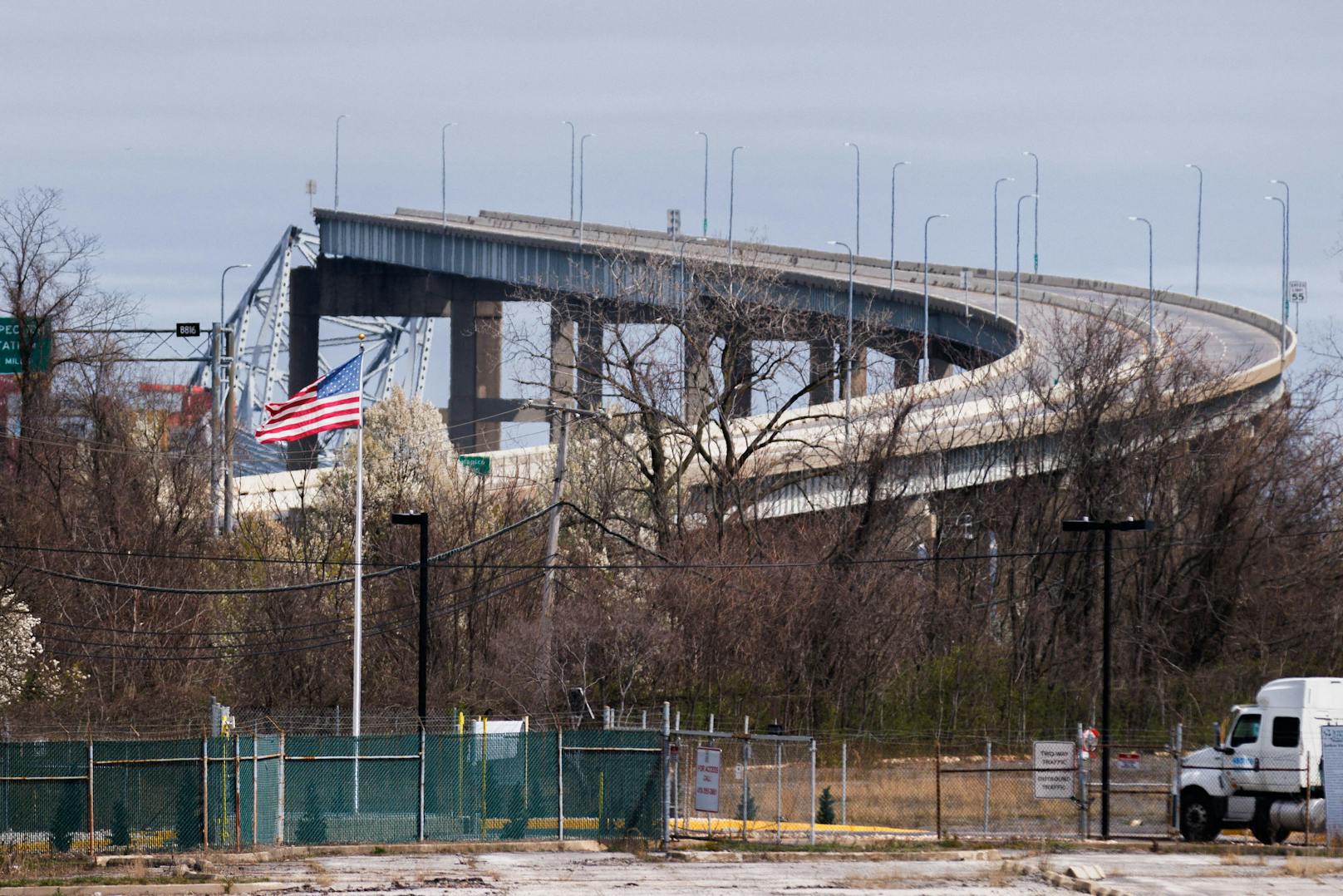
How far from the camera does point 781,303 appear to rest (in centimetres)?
8238

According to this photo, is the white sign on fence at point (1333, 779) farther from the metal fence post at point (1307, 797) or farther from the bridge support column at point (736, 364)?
the bridge support column at point (736, 364)

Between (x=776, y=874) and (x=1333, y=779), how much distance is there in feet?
31.1

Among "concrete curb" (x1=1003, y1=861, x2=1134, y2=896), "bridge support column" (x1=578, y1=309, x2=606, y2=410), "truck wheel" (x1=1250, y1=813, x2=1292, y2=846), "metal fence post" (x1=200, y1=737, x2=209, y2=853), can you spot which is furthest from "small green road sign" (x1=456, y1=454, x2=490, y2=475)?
"concrete curb" (x1=1003, y1=861, x2=1134, y2=896)

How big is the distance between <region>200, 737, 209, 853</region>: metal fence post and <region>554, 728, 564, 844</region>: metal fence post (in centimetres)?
546

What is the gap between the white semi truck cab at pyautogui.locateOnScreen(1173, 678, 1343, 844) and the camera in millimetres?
30672

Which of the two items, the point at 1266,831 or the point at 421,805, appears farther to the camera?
the point at 1266,831

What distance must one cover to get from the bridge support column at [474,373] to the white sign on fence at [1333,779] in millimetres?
90042

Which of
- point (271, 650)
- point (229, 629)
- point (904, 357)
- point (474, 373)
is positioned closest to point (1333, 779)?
point (271, 650)

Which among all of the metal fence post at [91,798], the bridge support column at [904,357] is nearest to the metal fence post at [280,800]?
the metal fence post at [91,798]

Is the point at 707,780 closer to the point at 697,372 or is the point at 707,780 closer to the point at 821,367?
the point at 697,372

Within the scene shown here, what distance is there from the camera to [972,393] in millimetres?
71438

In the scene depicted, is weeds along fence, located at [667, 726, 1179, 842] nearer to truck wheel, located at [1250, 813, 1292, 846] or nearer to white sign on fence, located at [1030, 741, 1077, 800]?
white sign on fence, located at [1030, 741, 1077, 800]

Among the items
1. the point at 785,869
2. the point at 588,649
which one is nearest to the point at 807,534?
the point at 588,649

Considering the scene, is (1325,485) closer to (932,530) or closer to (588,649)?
(932,530)
